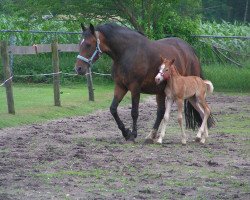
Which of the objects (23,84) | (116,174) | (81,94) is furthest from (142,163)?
(23,84)

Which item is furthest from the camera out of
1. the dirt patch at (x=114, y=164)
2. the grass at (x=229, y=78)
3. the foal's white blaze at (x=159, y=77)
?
the grass at (x=229, y=78)

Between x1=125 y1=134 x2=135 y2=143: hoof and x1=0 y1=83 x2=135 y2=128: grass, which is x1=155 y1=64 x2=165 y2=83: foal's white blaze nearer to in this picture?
x1=125 y1=134 x2=135 y2=143: hoof

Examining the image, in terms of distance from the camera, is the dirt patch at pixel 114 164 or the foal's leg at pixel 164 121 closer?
the dirt patch at pixel 114 164

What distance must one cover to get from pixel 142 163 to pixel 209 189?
213 centimetres

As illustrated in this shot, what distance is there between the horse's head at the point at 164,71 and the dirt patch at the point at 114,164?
3.68ft

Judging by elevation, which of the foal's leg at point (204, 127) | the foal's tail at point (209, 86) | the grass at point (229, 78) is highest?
the foal's tail at point (209, 86)

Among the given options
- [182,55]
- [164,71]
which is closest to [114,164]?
[164,71]

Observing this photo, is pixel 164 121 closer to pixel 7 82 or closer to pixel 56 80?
pixel 7 82

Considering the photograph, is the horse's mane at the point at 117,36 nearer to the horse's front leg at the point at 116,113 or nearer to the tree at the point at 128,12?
the horse's front leg at the point at 116,113

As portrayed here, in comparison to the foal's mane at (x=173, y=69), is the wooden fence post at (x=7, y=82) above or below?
below

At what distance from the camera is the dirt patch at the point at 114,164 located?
28.7 ft

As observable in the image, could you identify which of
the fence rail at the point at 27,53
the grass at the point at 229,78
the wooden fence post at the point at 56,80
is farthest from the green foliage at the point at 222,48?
the wooden fence post at the point at 56,80

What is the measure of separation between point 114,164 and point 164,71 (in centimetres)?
312

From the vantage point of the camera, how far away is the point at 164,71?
13.5 metres
